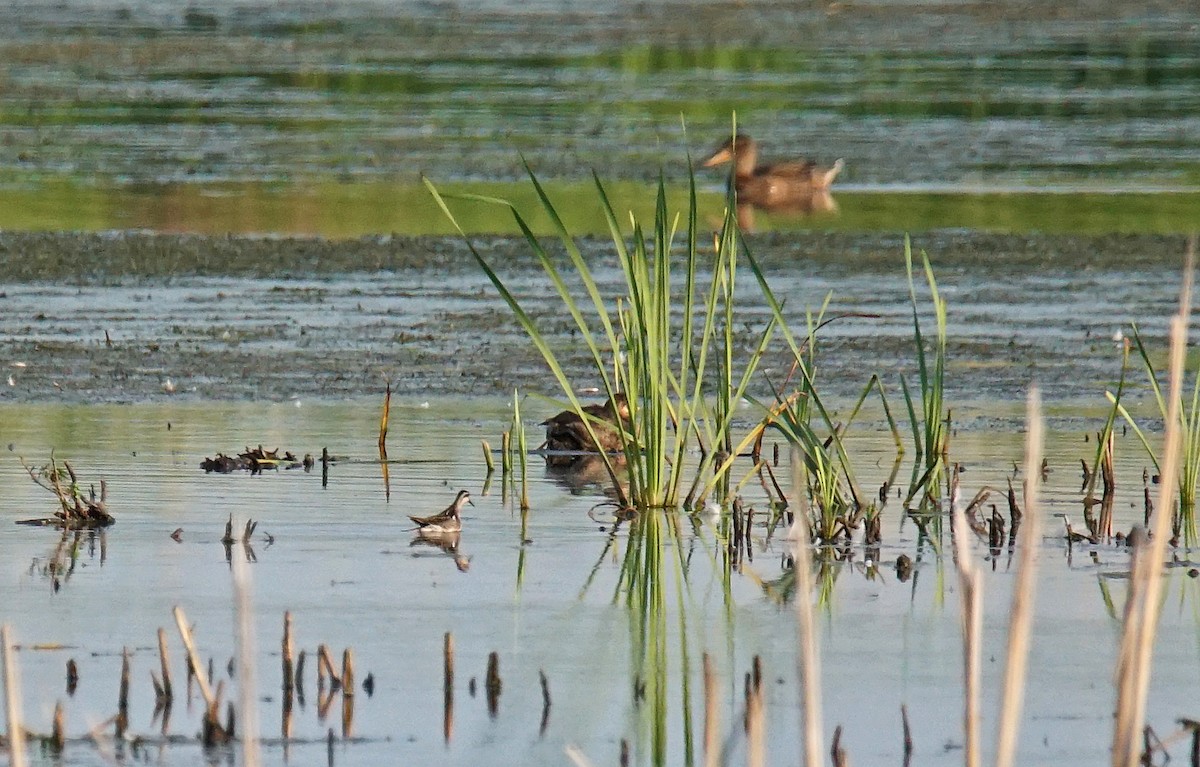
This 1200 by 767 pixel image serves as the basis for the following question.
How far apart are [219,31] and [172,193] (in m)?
17.4

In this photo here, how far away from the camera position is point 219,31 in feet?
114

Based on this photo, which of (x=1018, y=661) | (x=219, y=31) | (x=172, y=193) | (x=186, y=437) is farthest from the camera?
(x=219, y=31)

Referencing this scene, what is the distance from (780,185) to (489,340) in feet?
21.2

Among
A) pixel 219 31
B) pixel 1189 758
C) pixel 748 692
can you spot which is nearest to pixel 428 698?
pixel 748 692

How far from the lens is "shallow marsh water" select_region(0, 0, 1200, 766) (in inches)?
230

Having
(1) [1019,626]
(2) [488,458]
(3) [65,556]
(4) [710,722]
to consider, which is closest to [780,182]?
(2) [488,458]

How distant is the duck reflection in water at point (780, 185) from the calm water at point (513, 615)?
8.78m

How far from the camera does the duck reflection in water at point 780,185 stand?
58.1ft

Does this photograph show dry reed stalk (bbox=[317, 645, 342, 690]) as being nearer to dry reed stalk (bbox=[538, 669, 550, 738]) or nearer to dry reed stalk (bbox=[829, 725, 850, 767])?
dry reed stalk (bbox=[538, 669, 550, 738])

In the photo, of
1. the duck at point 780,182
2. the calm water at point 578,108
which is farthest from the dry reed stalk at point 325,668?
the duck at point 780,182

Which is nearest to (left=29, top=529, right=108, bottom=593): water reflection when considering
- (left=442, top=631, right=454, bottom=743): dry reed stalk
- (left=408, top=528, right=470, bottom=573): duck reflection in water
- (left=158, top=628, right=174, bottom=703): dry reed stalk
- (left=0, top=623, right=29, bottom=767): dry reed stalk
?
(left=408, top=528, right=470, bottom=573): duck reflection in water

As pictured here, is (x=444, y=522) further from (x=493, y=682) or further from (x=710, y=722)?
(x=710, y=722)

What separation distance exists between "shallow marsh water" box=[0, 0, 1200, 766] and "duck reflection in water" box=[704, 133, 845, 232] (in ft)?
0.95

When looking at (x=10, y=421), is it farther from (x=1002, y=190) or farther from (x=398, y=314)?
(x=1002, y=190)
